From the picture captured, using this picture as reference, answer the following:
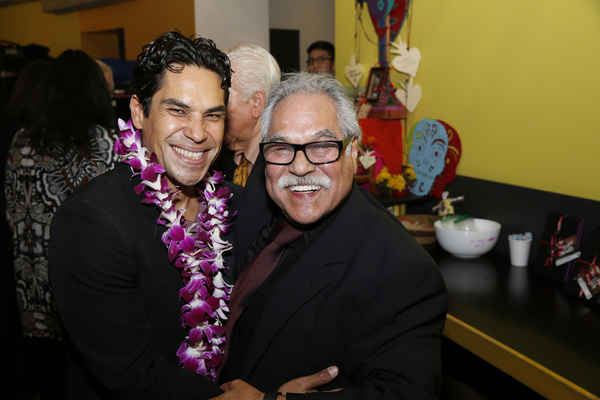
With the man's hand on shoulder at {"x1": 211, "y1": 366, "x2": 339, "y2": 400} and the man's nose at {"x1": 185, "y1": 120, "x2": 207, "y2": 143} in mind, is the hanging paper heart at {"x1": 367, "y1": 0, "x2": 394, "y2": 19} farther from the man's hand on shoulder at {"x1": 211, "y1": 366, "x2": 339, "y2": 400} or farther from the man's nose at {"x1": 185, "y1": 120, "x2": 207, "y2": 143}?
the man's hand on shoulder at {"x1": 211, "y1": 366, "x2": 339, "y2": 400}

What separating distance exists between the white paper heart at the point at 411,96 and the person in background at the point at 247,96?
106 centimetres

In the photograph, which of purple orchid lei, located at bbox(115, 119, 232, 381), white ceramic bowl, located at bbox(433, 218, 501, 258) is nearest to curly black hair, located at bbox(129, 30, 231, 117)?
purple orchid lei, located at bbox(115, 119, 232, 381)

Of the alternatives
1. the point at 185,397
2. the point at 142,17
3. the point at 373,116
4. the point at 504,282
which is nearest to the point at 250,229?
the point at 185,397

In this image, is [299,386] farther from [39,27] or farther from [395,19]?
[39,27]

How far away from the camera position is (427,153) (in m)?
3.08

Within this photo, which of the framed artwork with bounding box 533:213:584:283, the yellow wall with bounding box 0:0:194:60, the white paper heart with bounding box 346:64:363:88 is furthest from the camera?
the yellow wall with bounding box 0:0:194:60

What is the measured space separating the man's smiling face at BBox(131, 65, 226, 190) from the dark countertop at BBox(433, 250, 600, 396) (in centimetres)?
111

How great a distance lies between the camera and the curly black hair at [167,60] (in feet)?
4.53

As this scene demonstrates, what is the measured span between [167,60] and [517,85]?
5.87ft

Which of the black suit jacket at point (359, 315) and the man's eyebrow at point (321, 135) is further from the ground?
the man's eyebrow at point (321, 135)

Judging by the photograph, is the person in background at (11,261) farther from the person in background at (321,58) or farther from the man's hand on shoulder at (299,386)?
the person in background at (321,58)

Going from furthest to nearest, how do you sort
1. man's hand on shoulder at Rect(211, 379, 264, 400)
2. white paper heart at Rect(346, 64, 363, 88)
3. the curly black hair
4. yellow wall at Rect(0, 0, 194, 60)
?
yellow wall at Rect(0, 0, 194, 60) → white paper heart at Rect(346, 64, 363, 88) → the curly black hair → man's hand on shoulder at Rect(211, 379, 264, 400)

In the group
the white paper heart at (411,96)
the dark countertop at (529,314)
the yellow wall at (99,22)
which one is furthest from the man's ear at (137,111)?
the yellow wall at (99,22)

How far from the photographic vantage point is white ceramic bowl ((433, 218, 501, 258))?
7.92ft
